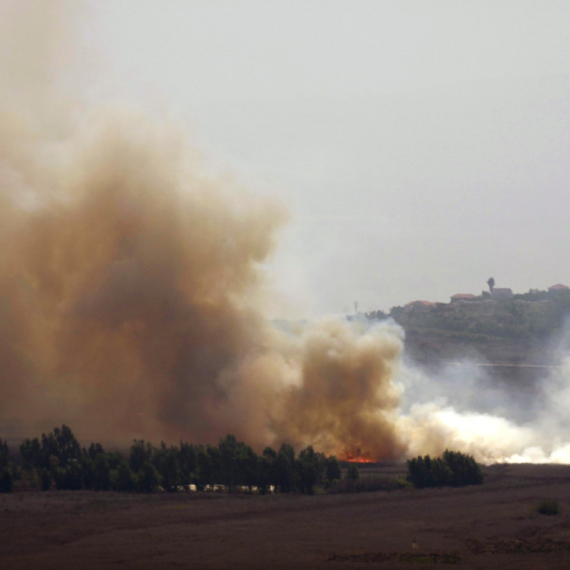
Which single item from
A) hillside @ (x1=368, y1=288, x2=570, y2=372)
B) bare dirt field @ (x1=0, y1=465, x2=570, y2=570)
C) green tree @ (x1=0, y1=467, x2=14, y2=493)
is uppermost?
hillside @ (x1=368, y1=288, x2=570, y2=372)

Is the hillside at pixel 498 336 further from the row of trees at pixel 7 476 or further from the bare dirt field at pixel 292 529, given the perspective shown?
the bare dirt field at pixel 292 529

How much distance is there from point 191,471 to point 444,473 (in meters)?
17.5

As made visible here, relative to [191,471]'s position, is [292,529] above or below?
below

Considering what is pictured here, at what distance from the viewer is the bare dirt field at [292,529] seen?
4022 cm

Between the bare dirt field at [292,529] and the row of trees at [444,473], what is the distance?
6.07ft

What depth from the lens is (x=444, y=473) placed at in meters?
60.8

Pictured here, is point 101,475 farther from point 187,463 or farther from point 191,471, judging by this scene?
point 191,471

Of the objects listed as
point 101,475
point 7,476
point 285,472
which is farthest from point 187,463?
point 7,476

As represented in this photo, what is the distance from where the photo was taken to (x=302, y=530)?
153ft

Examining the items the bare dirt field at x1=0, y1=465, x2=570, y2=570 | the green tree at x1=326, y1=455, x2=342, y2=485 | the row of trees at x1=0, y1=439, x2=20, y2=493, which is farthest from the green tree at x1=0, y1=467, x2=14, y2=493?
the green tree at x1=326, y1=455, x2=342, y2=485

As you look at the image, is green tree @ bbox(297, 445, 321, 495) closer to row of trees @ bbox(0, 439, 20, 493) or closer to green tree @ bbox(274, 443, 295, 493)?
green tree @ bbox(274, 443, 295, 493)

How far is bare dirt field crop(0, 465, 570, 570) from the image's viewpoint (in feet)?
132

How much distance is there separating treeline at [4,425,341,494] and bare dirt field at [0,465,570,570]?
7.34 feet

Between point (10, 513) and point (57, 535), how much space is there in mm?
6579
